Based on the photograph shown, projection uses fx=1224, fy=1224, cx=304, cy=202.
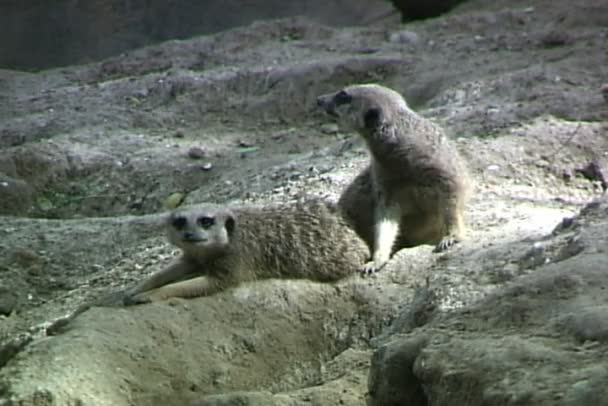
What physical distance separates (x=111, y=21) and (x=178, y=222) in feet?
17.5

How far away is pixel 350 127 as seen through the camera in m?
4.73

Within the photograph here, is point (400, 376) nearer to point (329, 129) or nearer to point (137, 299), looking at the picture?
point (137, 299)

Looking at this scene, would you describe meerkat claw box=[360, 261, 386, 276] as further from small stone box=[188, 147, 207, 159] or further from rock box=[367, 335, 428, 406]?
small stone box=[188, 147, 207, 159]

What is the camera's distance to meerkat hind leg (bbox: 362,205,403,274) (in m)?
4.15

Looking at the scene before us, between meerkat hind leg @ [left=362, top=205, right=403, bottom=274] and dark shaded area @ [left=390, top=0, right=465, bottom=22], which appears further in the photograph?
dark shaded area @ [left=390, top=0, right=465, bottom=22]

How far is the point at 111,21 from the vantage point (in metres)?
9.23

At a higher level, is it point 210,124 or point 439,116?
point 439,116

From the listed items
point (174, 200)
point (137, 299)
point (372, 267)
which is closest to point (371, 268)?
point (372, 267)

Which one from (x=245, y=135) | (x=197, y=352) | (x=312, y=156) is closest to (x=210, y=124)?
(x=245, y=135)

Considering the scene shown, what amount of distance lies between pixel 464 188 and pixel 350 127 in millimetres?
541

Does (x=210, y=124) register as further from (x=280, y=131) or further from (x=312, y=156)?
(x=312, y=156)

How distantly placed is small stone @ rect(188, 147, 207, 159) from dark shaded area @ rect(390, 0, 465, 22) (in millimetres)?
2948

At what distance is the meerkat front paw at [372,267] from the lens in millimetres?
4117

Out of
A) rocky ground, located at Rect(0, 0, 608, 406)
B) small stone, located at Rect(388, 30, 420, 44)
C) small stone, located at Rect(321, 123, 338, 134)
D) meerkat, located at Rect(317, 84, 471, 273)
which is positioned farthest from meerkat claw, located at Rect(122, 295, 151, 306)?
small stone, located at Rect(388, 30, 420, 44)
